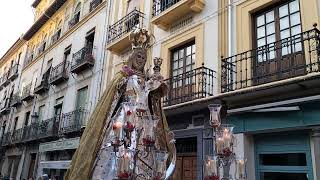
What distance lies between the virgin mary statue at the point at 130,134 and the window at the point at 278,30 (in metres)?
3.41

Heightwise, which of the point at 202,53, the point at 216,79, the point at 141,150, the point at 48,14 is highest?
the point at 48,14

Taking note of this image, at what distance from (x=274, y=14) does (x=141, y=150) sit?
518cm

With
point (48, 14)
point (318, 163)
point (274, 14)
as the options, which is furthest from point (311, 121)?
point (48, 14)

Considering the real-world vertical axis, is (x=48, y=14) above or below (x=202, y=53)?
above

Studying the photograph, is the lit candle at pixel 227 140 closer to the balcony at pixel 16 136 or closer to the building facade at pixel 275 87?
the building facade at pixel 275 87

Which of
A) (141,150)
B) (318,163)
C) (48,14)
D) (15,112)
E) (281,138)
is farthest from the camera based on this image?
(15,112)

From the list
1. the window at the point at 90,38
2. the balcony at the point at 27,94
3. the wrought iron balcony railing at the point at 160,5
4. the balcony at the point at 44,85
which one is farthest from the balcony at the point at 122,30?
the balcony at the point at 27,94

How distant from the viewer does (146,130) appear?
3.48 m

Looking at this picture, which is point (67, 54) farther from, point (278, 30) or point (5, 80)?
point (5, 80)

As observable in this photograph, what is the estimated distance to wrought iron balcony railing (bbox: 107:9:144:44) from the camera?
1202 centimetres

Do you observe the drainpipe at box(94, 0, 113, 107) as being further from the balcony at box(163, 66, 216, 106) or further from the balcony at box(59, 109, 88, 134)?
the balcony at box(163, 66, 216, 106)

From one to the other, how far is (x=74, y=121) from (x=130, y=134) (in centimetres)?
1077

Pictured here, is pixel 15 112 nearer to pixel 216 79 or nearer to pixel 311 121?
pixel 216 79

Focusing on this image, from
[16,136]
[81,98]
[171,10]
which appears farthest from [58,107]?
[171,10]
